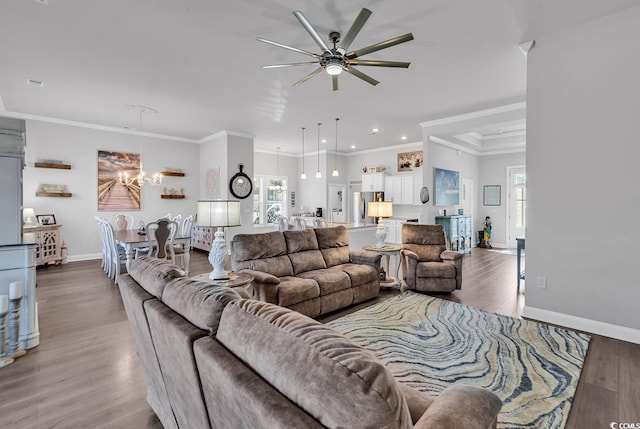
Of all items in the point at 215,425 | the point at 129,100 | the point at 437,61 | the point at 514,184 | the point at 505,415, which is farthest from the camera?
the point at 514,184

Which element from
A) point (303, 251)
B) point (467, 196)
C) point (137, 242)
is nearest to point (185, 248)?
point (137, 242)

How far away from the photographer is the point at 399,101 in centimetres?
527

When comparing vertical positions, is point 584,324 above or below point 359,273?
below

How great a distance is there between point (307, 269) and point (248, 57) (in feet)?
8.79

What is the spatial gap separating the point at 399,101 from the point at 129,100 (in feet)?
14.9

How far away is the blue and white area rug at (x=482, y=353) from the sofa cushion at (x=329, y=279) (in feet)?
1.13

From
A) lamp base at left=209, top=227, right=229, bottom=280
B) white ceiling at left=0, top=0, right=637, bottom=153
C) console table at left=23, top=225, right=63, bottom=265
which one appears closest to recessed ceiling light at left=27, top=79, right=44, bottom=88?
white ceiling at left=0, top=0, right=637, bottom=153

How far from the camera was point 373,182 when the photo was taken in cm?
940

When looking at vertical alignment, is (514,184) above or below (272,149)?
below

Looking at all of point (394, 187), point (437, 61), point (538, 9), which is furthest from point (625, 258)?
point (394, 187)

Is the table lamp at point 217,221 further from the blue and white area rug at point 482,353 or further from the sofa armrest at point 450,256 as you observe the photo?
the sofa armrest at point 450,256

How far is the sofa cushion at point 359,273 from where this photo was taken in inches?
154

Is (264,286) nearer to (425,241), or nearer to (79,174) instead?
(425,241)

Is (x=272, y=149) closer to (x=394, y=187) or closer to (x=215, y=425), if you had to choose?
(x=394, y=187)
